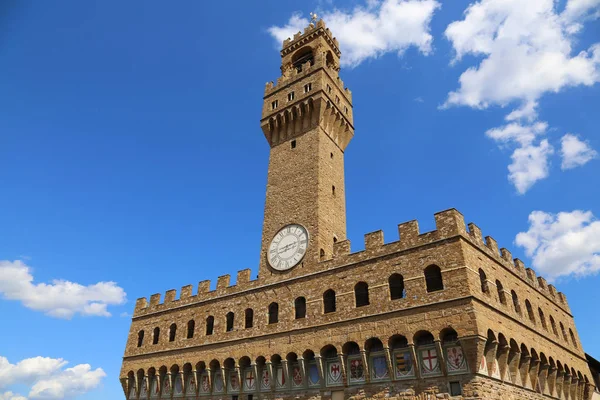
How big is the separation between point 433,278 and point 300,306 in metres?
8.03

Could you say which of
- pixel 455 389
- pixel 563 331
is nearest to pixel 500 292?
pixel 455 389

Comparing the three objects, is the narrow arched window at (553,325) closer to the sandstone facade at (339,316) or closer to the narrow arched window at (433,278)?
the sandstone facade at (339,316)

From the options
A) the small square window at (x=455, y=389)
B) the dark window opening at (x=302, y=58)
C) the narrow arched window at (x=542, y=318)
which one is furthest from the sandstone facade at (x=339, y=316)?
the dark window opening at (x=302, y=58)

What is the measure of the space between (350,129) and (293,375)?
19.7m

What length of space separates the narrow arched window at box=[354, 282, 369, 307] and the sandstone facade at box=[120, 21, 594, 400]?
9cm

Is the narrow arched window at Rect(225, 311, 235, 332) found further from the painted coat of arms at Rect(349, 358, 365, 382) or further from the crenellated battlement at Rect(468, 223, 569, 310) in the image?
the crenellated battlement at Rect(468, 223, 569, 310)

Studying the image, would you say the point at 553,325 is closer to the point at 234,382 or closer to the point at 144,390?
the point at 234,382

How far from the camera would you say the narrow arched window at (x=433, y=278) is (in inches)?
832

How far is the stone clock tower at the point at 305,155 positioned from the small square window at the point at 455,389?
380 inches

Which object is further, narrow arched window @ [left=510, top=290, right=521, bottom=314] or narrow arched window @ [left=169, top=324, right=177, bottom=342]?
narrow arched window @ [left=169, top=324, right=177, bottom=342]

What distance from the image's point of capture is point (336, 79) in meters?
36.1

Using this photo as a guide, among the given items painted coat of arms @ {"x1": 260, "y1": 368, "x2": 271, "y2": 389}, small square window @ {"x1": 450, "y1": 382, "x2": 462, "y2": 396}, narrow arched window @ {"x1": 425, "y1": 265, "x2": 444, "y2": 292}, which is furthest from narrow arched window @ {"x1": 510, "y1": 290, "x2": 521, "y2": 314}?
painted coat of arms @ {"x1": 260, "y1": 368, "x2": 271, "y2": 389}

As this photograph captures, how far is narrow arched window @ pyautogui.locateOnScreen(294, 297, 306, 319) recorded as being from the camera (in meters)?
25.2

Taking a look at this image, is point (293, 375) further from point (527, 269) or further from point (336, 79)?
point (336, 79)
